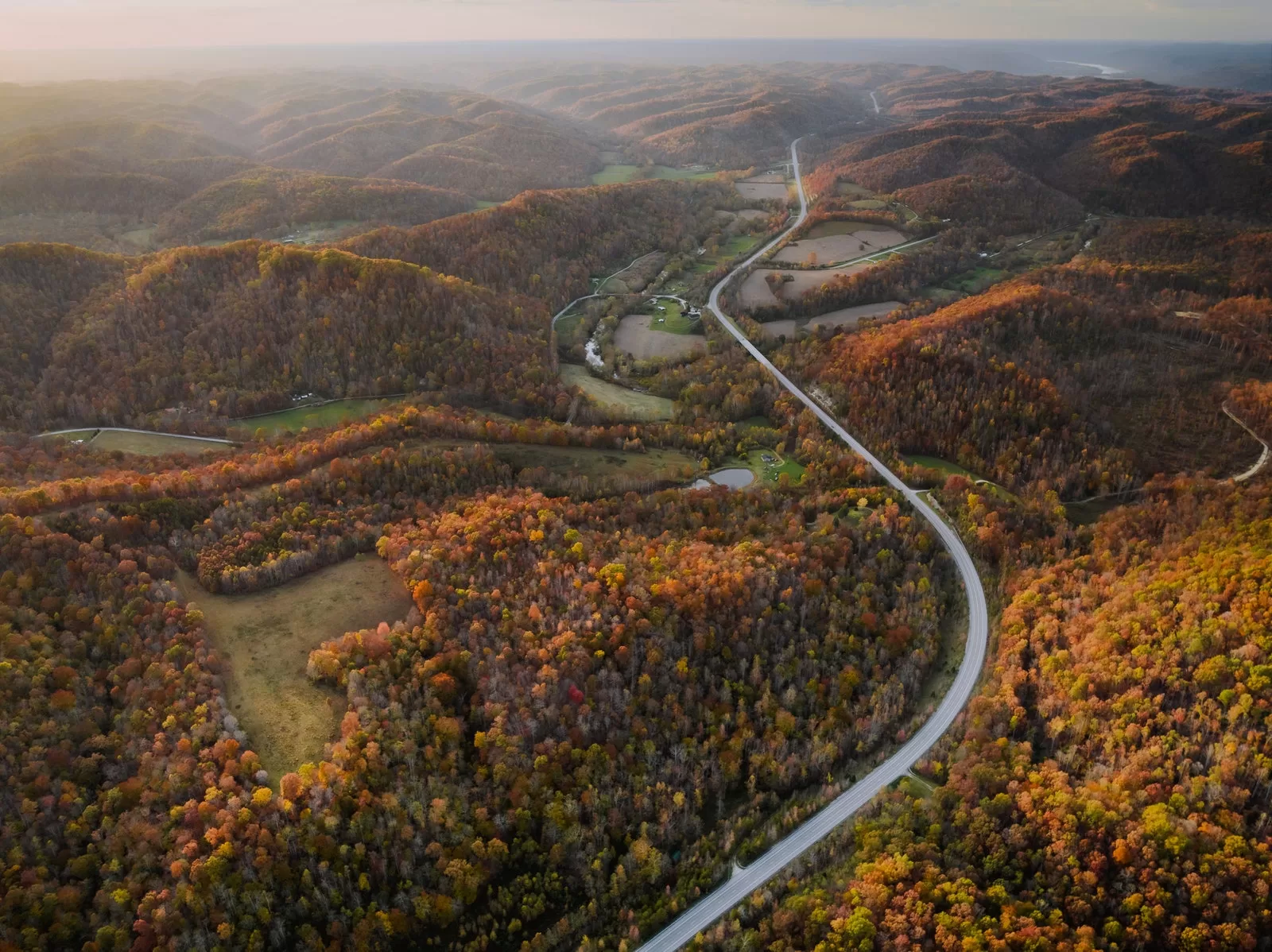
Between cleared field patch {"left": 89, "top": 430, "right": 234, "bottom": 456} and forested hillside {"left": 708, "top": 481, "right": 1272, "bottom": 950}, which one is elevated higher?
cleared field patch {"left": 89, "top": 430, "right": 234, "bottom": 456}

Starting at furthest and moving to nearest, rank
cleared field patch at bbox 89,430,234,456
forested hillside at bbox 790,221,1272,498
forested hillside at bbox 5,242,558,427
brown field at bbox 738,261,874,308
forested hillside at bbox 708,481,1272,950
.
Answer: brown field at bbox 738,261,874,308
forested hillside at bbox 5,242,558,427
cleared field patch at bbox 89,430,234,456
forested hillside at bbox 790,221,1272,498
forested hillside at bbox 708,481,1272,950

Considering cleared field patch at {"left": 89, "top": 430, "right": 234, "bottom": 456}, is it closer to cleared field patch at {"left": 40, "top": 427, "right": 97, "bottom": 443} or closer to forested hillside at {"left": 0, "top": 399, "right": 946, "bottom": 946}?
cleared field patch at {"left": 40, "top": 427, "right": 97, "bottom": 443}

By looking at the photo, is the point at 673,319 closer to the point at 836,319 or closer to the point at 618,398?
the point at 836,319

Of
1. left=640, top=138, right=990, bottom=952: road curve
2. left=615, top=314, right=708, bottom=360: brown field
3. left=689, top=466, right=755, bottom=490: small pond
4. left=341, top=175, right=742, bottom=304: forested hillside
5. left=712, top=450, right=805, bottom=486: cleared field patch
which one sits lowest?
left=640, top=138, right=990, bottom=952: road curve

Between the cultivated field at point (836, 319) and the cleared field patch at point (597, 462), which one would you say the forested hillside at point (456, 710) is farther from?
the cultivated field at point (836, 319)

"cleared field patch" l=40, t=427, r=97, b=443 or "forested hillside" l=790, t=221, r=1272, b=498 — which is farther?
"cleared field patch" l=40, t=427, r=97, b=443

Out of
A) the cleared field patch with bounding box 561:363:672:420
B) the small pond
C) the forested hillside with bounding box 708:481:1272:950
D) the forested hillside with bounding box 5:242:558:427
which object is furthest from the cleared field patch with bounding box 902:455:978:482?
the forested hillside with bounding box 5:242:558:427

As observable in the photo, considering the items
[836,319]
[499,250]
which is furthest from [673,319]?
[499,250]
